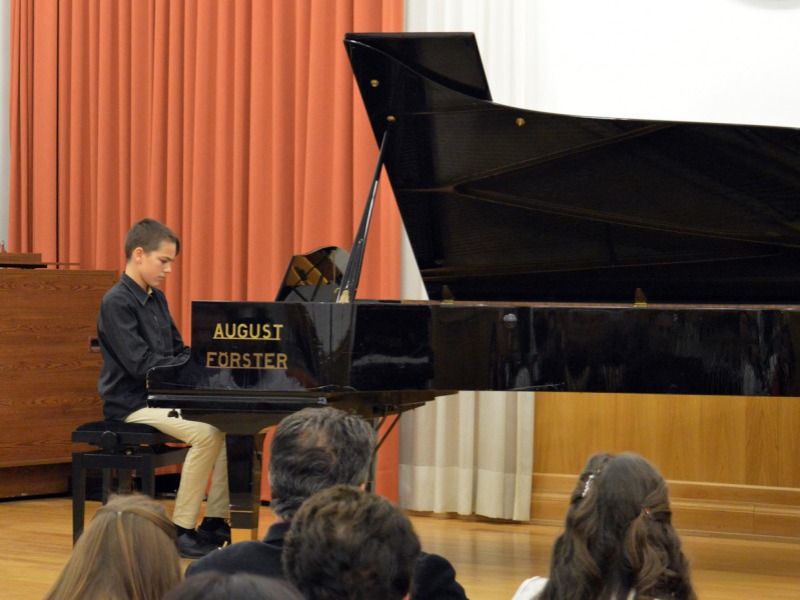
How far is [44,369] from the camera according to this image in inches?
219

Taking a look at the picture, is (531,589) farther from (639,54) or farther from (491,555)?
(639,54)

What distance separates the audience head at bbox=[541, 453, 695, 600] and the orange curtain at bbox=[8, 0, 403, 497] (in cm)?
342

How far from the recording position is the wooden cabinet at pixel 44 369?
214 inches

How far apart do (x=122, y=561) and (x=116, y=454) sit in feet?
9.51

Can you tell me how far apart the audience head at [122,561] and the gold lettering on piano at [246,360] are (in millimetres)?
1973

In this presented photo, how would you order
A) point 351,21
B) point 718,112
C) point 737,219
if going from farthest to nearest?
point 351,21, point 718,112, point 737,219

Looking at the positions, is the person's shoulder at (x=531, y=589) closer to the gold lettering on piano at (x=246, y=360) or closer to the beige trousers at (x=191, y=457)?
the gold lettering on piano at (x=246, y=360)

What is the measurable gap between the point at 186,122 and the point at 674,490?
9.73 feet

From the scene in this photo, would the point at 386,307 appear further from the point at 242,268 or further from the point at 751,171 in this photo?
the point at 242,268

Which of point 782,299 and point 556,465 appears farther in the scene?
point 556,465

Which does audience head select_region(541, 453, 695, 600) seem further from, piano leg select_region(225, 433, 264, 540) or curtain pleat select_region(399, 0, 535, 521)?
curtain pleat select_region(399, 0, 535, 521)

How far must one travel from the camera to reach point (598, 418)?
17.0 feet

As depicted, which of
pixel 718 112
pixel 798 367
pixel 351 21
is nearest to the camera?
pixel 798 367

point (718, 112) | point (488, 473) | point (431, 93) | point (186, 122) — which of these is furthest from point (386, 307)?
point (186, 122)
